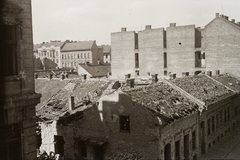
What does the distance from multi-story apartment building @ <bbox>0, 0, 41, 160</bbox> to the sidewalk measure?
16582 millimetres

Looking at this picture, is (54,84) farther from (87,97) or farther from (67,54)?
(67,54)

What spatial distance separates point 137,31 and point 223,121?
31509mm

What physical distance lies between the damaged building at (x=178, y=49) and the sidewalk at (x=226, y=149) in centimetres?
1668

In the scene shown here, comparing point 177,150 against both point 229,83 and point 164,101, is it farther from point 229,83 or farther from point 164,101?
point 229,83

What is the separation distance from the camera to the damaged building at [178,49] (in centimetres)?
4403

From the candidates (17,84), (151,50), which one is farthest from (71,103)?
(151,50)

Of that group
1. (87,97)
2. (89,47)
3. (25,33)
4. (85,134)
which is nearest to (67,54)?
(89,47)

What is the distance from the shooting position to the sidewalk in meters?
23.5

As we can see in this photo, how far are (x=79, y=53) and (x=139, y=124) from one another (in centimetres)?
8973

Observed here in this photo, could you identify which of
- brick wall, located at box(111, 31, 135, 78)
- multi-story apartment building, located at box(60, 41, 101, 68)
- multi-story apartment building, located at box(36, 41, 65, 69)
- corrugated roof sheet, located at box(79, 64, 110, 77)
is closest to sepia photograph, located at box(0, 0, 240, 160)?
brick wall, located at box(111, 31, 135, 78)

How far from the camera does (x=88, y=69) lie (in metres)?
64.5

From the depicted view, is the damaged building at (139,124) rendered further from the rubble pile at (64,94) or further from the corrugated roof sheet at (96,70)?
the corrugated roof sheet at (96,70)

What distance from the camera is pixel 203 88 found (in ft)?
89.8

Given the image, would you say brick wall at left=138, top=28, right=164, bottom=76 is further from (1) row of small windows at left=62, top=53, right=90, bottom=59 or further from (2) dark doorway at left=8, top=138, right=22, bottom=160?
(1) row of small windows at left=62, top=53, right=90, bottom=59
